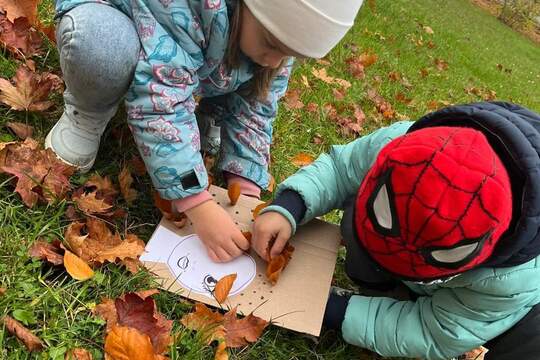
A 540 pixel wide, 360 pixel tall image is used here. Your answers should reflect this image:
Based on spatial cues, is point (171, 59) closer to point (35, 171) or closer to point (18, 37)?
point (35, 171)

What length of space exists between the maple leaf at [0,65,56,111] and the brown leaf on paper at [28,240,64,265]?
50cm

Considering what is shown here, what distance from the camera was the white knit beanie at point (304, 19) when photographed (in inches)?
54.5

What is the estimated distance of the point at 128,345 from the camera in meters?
1.17

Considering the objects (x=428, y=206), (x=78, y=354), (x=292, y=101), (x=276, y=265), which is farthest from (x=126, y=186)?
(x=292, y=101)

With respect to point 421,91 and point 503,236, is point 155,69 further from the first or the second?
point 421,91

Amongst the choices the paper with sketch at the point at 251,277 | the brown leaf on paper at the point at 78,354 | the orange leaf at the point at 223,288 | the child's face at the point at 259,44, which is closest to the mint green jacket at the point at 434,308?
the paper with sketch at the point at 251,277

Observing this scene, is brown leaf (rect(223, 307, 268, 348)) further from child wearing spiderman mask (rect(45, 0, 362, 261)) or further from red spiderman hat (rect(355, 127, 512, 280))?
red spiderman hat (rect(355, 127, 512, 280))

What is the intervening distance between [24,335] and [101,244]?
359 mm

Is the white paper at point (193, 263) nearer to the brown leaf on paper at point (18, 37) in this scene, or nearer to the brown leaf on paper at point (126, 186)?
the brown leaf on paper at point (126, 186)

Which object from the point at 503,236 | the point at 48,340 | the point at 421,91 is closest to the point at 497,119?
the point at 503,236

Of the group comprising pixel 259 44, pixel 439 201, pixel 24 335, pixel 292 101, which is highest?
pixel 439 201

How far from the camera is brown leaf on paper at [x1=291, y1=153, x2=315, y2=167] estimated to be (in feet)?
7.80

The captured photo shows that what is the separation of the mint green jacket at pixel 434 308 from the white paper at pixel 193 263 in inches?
7.8

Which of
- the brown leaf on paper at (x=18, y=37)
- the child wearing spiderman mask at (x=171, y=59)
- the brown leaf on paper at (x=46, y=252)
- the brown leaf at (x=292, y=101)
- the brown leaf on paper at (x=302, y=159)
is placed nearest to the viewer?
the brown leaf on paper at (x=46, y=252)
